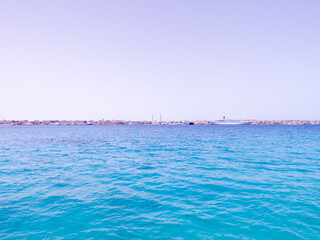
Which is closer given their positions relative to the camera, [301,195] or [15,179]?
[301,195]

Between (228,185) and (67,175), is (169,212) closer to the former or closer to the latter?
(228,185)

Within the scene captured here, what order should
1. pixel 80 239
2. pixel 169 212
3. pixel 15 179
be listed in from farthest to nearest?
pixel 15 179 → pixel 169 212 → pixel 80 239

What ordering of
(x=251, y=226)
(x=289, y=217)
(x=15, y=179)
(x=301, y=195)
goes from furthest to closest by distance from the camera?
(x=15, y=179) → (x=301, y=195) → (x=289, y=217) → (x=251, y=226)

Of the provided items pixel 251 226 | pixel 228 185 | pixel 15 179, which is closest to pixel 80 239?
pixel 251 226

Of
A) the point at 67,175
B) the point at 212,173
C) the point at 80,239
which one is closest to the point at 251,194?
the point at 212,173

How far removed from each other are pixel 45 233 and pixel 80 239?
1874 millimetres

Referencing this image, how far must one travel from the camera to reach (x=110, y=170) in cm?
2253

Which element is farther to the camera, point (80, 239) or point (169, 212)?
point (169, 212)

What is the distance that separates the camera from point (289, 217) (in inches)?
429

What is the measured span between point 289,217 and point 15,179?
21443mm

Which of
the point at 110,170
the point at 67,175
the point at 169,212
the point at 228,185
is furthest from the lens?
the point at 110,170

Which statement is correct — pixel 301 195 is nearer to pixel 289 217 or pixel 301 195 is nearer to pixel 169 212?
pixel 289 217

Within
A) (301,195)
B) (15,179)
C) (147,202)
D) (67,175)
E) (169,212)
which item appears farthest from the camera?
(67,175)

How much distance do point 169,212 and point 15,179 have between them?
1537 cm
